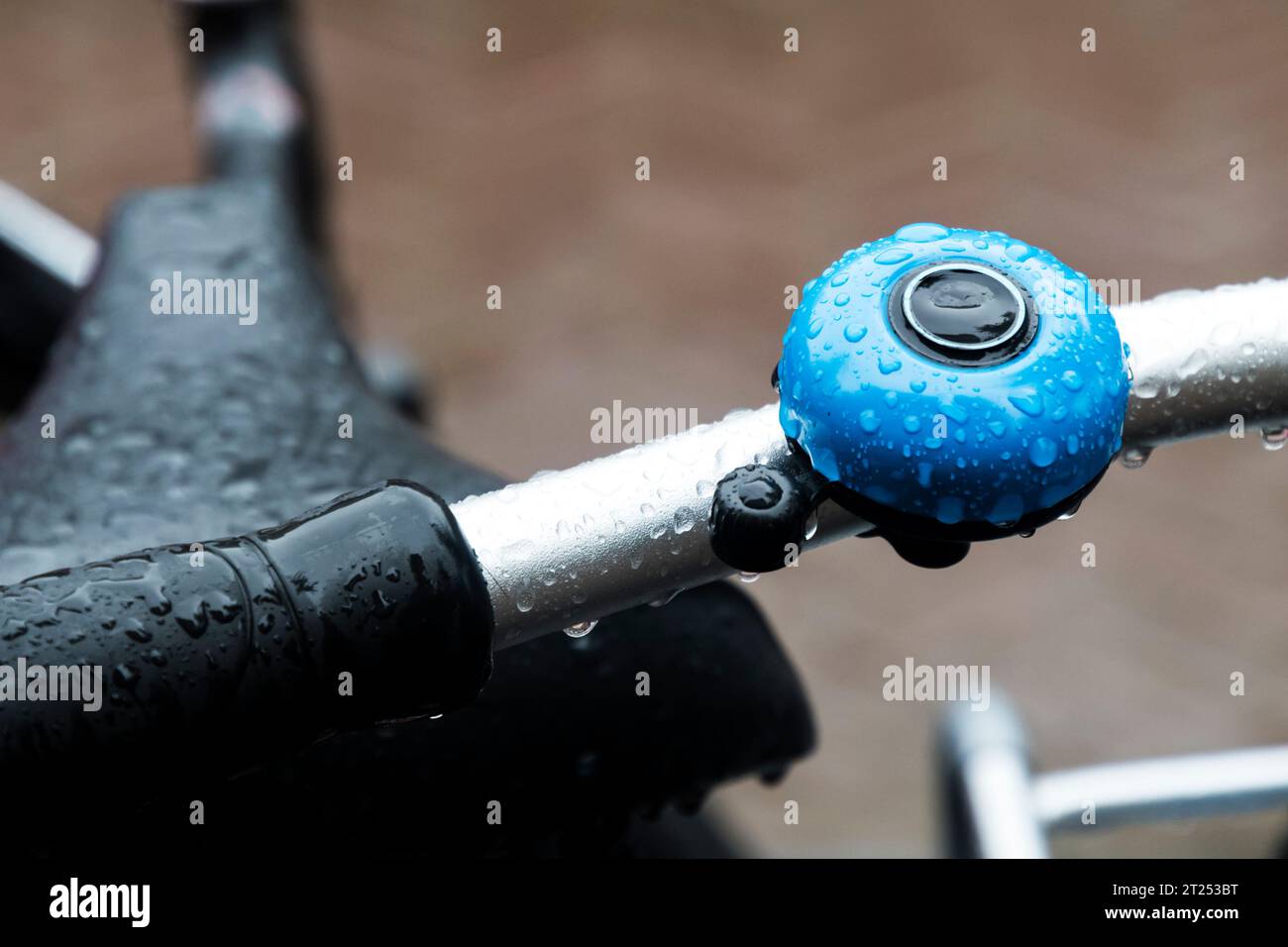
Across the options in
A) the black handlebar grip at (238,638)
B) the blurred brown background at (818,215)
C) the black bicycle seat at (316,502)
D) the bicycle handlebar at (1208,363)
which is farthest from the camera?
the blurred brown background at (818,215)

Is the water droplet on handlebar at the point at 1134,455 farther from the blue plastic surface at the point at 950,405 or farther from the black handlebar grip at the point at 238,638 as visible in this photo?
the black handlebar grip at the point at 238,638

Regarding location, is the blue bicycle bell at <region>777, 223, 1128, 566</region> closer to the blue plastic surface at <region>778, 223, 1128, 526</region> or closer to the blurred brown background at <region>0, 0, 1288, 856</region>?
the blue plastic surface at <region>778, 223, 1128, 526</region>

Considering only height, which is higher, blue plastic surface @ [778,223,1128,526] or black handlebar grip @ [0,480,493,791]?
blue plastic surface @ [778,223,1128,526]

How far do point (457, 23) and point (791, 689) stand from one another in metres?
4.20

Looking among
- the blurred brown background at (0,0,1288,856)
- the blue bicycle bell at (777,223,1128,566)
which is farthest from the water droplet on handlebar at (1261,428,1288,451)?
the blurred brown background at (0,0,1288,856)

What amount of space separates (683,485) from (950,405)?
0.42 feet

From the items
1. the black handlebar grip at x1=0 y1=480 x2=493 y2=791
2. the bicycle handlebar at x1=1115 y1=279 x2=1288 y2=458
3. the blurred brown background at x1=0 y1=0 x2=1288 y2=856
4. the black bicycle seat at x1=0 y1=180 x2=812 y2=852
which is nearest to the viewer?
the black handlebar grip at x1=0 y1=480 x2=493 y2=791

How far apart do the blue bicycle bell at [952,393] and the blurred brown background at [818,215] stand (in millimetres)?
2592

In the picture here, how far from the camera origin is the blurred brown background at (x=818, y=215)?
333 centimetres

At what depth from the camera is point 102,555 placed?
2.78 feet

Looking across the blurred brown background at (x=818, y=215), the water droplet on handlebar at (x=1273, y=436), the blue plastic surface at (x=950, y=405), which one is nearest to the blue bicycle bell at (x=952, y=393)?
the blue plastic surface at (x=950, y=405)

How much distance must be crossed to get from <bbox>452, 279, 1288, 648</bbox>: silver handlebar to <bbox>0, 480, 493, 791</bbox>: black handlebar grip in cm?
3

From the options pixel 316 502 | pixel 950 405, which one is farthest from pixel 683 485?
pixel 316 502

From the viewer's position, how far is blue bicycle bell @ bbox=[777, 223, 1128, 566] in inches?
23.9
